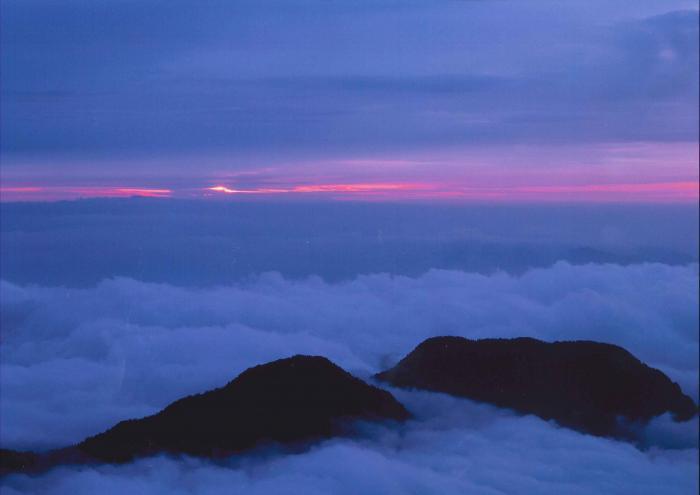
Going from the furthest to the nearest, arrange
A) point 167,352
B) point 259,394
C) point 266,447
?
point 167,352, point 259,394, point 266,447

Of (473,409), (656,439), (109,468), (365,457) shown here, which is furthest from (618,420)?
(109,468)

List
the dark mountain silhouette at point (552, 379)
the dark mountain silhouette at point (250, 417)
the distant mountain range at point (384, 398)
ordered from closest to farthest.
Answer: the dark mountain silhouette at point (250, 417) < the distant mountain range at point (384, 398) < the dark mountain silhouette at point (552, 379)

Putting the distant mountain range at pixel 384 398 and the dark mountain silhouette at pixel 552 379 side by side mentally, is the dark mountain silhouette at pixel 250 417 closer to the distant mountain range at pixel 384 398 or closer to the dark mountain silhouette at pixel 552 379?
the distant mountain range at pixel 384 398

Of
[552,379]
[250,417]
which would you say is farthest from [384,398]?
[552,379]

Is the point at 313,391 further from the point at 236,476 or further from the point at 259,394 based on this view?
the point at 236,476

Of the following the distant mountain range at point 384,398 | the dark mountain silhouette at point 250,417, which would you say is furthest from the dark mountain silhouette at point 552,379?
the dark mountain silhouette at point 250,417

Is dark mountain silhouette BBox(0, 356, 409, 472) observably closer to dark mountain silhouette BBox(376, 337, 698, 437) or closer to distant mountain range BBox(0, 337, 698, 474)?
distant mountain range BBox(0, 337, 698, 474)
